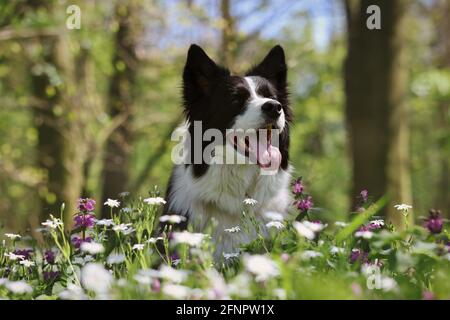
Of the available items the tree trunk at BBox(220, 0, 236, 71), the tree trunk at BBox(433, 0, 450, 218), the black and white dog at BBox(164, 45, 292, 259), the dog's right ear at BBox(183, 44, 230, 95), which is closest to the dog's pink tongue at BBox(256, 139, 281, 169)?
the black and white dog at BBox(164, 45, 292, 259)

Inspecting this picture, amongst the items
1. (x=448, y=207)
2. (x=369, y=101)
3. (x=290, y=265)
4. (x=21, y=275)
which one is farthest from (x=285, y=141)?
(x=448, y=207)

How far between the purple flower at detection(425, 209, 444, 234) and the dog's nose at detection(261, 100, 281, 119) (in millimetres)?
2093

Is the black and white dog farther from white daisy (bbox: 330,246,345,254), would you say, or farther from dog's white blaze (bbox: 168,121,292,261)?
white daisy (bbox: 330,246,345,254)

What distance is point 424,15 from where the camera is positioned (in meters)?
22.5

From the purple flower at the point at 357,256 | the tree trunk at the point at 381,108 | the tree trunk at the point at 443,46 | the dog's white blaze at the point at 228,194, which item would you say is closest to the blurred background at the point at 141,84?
the tree trunk at the point at 381,108

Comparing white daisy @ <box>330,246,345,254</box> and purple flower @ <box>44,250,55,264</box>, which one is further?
purple flower @ <box>44,250,55,264</box>

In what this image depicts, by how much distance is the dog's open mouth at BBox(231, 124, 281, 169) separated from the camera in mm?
5258

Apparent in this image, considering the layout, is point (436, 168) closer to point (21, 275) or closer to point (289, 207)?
point (289, 207)

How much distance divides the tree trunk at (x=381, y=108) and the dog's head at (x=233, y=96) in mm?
4135

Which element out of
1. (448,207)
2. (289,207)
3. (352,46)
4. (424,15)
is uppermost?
(424,15)

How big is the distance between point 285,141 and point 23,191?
15826 millimetres

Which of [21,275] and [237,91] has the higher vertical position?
[237,91]

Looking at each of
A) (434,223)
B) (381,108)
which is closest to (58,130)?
(381,108)

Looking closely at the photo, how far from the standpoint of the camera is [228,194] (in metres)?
5.20
